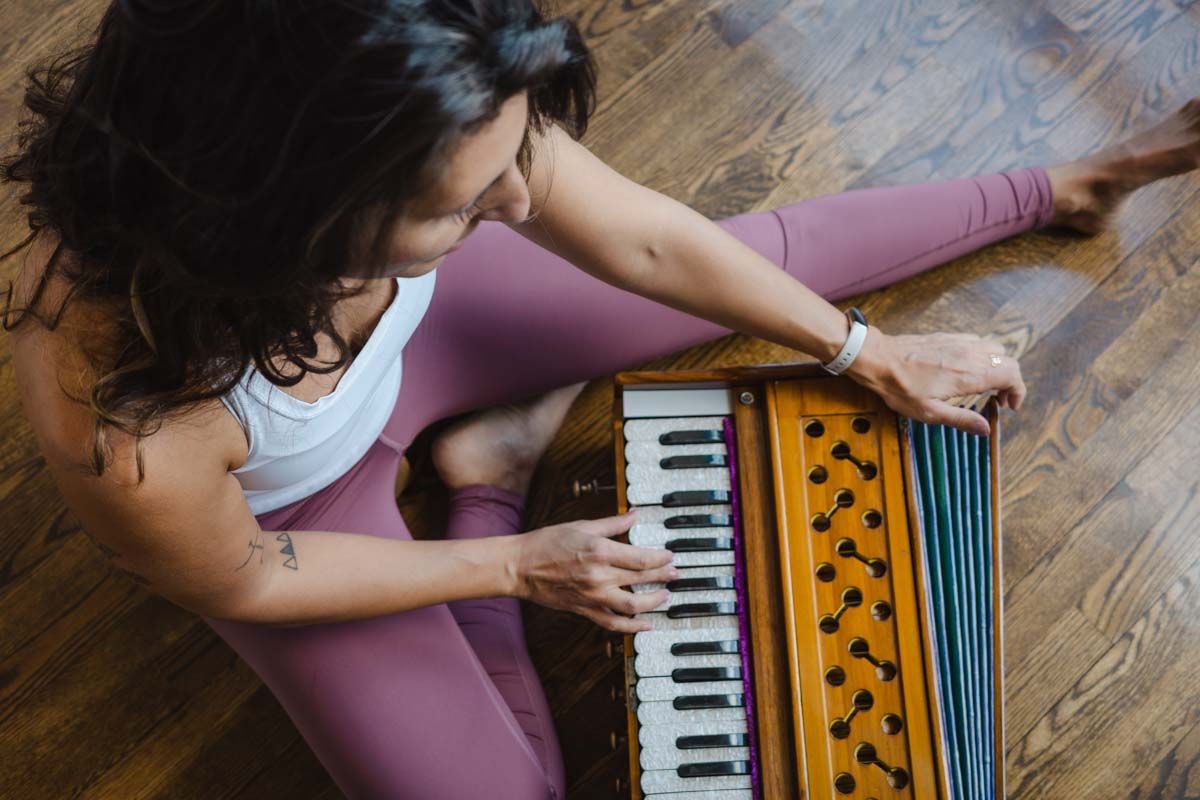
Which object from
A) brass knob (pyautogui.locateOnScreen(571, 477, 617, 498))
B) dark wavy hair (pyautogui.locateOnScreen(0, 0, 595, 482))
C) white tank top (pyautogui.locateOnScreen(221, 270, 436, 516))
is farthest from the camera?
brass knob (pyautogui.locateOnScreen(571, 477, 617, 498))

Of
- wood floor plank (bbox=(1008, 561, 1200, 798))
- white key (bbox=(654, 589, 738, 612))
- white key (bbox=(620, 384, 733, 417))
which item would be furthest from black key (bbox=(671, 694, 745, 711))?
wood floor plank (bbox=(1008, 561, 1200, 798))

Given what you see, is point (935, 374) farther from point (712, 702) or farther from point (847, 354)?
point (712, 702)

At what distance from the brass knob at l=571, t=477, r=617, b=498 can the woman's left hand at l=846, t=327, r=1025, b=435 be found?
0.39 meters

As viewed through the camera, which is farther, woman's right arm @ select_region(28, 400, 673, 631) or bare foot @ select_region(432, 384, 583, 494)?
bare foot @ select_region(432, 384, 583, 494)

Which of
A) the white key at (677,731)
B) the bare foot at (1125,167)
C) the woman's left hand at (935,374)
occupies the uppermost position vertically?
the bare foot at (1125,167)

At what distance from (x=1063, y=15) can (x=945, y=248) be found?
0.52 m

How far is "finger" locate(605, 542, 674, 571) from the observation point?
1.15 m

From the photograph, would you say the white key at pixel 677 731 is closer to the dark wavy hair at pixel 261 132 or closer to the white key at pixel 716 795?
the white key at pixel 716 795

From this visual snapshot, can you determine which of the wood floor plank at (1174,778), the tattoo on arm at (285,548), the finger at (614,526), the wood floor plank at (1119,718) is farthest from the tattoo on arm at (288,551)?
the wood floor plank at (1174,778)

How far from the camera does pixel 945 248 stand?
1.52m

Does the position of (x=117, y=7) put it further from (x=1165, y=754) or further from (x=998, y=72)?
(x=1165, y=754)

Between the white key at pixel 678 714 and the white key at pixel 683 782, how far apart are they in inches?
2.2

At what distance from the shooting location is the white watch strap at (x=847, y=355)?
119cm

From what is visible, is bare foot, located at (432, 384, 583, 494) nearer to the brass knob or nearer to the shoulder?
the brass knob
